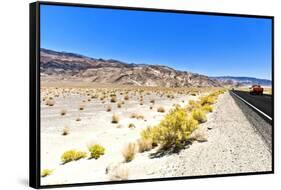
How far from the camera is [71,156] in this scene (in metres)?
10.6

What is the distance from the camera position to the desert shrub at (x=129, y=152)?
11031 millimetres

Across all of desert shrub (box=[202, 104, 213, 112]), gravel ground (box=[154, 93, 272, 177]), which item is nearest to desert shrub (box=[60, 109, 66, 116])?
gravel ground (box=[154, 93, 272, 177])

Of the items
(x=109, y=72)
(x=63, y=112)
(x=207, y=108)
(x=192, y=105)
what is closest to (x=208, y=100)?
(x=207, y=108)

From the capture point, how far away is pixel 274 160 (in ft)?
41.1

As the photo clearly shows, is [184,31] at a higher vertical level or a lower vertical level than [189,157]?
higher

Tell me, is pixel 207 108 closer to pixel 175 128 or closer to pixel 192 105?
pixel 192 105

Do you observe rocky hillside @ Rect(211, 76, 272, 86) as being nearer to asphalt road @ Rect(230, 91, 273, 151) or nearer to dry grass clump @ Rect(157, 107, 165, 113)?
asphalt road @ Rect(230, 91, 273, 151)

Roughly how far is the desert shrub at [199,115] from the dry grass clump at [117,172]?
6.19ft

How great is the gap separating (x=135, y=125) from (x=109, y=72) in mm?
1117

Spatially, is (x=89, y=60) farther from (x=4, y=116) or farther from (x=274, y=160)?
(x=274, y=160)

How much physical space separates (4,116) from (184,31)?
3.86m

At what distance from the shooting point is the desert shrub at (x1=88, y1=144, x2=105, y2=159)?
1079cm
